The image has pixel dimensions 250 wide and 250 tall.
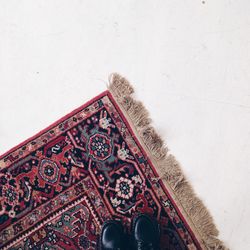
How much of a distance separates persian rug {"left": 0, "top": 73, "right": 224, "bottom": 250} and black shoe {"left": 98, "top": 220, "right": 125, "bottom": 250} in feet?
0.11

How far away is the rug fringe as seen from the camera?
3.73 ft

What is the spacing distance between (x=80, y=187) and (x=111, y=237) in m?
0.21

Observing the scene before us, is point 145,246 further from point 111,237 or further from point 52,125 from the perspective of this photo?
point 52,125

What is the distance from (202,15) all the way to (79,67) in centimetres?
50

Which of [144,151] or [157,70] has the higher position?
[157,70]

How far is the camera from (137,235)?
1.12 meters

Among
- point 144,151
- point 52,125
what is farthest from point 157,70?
point 52,125

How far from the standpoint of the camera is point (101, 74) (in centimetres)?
119

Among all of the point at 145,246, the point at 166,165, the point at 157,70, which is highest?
the point at 157,70

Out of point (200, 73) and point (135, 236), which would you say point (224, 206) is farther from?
point (200, 73)

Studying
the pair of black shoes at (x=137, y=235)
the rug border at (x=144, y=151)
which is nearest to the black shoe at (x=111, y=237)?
the pair of black shoes at (x=137, y=235)

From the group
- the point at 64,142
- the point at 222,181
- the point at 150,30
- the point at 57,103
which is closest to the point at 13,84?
the point at 57,103

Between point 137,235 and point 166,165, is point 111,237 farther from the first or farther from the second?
point 166,165

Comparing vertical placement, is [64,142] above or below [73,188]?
above
